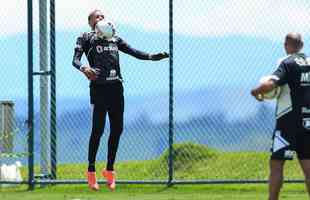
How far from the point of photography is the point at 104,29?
32.3 feet

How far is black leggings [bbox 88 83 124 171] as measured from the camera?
9.85 meters

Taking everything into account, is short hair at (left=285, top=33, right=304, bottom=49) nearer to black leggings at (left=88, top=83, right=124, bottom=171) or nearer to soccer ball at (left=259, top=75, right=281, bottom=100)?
soccer ball at (left=259, top=75, right=281, bottom=100)

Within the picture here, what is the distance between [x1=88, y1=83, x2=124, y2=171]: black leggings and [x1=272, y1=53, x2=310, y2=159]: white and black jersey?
9.08 feet

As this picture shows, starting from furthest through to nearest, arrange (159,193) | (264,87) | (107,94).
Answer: (159,193) < (107,94) < (264,87)

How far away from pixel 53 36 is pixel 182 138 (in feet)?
7.24

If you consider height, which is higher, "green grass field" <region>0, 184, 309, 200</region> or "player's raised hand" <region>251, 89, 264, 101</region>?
"player's raised hand" <region>251, 89, 264, 101</region>

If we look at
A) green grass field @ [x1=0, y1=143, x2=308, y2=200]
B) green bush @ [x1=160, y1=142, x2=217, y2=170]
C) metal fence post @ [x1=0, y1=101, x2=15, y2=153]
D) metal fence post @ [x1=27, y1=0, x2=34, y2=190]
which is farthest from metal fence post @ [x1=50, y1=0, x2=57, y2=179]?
green bush @ [x1=160, y1=142, x2=217, y2=170]

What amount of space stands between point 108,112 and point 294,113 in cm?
302

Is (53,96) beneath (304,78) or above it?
beneath

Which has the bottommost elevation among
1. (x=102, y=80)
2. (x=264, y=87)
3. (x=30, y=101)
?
(x=30, y=101)

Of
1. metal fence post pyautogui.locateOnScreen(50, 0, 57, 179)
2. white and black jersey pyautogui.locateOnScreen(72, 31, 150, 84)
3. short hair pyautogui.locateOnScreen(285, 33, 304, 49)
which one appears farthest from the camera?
metal fence post pyautogui.locateOnScreen(50, 0, 57, 179)

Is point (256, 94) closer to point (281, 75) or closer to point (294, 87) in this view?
point (281, 75)

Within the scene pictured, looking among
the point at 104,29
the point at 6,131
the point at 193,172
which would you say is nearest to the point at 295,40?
the point at 104,29

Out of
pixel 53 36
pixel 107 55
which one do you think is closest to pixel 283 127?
pixel 107 55
